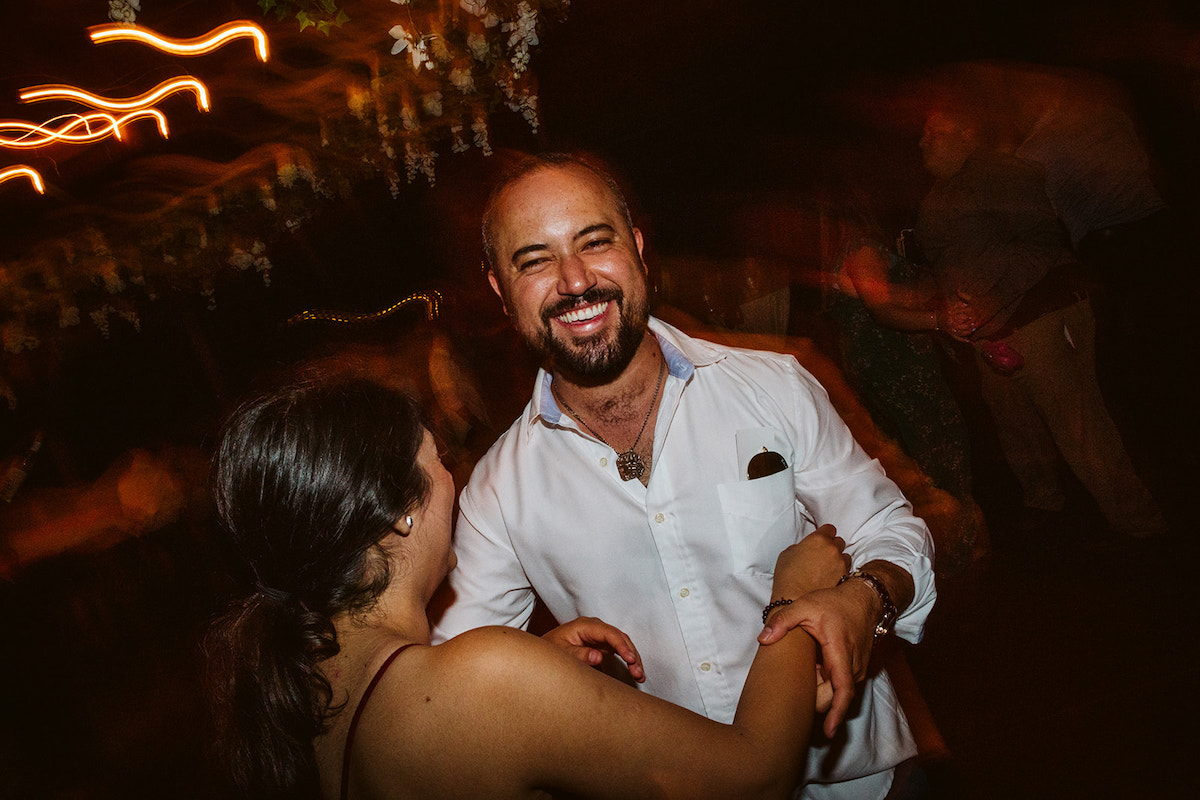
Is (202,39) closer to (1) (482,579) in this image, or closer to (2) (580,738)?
(1) (482,579)

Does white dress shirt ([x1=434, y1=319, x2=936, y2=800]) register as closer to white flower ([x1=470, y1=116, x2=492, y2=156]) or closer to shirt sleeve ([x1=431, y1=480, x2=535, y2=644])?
shirt sleeve ([x1=431, y1=480, x2=535, y2=644])

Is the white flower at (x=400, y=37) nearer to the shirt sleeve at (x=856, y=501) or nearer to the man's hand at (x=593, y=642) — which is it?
the shirt sleeve at (x=856, y=501)

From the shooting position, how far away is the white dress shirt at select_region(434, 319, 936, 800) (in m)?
1.66

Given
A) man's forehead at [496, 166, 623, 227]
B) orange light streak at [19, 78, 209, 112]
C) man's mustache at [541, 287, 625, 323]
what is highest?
orange light streak at [19, 78, 209, 112]

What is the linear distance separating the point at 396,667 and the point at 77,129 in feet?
17.8

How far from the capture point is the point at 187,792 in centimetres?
386

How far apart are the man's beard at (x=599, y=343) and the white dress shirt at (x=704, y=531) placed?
156 millimetres

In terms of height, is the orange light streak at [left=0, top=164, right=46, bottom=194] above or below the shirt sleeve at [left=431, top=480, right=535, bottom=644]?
above

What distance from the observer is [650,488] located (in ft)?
5.57

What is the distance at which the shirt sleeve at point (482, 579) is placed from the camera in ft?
5.94

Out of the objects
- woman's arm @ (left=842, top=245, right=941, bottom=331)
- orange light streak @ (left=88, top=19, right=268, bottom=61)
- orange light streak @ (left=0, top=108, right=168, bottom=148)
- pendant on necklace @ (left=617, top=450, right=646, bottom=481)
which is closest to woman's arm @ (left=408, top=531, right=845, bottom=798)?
pendant on necklace @ (left=617, top=450, right=646, bottom=481)

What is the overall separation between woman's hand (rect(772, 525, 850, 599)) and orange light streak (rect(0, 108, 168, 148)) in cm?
507

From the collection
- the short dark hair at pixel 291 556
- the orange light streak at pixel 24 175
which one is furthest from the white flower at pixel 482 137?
the short dark hair at pixel 291 556

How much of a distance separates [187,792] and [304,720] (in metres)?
3.69
